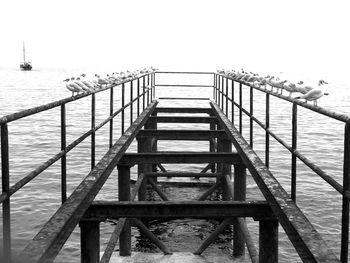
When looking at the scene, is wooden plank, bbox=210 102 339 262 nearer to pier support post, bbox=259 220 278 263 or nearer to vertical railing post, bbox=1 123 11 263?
pier support post, bbox=259 220 278 263

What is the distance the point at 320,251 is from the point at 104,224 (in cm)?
1207

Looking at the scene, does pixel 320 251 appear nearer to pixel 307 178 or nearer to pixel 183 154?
pixel 183 154

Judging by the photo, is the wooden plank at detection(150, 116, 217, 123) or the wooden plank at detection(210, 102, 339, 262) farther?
the wooden plank at detection(150, 116, 217, 123)

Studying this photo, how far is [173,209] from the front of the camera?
5824 mm

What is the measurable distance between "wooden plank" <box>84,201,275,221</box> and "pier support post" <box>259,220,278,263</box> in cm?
16

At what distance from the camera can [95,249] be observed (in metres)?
6.02

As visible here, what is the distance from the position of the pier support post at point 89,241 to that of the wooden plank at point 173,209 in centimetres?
15

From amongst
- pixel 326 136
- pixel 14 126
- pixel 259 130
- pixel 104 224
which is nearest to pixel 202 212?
pixel 104 224

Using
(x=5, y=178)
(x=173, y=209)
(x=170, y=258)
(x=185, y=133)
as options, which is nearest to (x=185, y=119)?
(x=185, y=133)

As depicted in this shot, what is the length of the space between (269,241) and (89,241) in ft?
6.65

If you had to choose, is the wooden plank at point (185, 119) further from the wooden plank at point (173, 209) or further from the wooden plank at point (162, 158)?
the wooden plank at point (173, 209)

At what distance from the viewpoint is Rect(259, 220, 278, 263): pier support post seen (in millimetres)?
6016

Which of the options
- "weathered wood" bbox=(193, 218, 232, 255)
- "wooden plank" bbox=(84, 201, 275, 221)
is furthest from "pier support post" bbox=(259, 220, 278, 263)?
"weathered wood" bbox=(193, 218, 232, 255)

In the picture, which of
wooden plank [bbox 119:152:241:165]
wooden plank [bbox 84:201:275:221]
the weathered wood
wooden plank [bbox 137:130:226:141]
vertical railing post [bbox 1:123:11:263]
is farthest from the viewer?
wooden plank [bbox 137:130:226:141]
